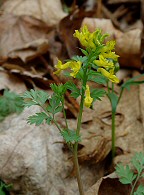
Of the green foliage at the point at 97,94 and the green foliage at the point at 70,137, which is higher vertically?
the green foliage at the point at 97,94

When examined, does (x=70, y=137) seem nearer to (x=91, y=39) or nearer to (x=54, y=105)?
(x=54, y=105)

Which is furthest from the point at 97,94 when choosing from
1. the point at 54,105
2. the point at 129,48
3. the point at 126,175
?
the point at 129,48

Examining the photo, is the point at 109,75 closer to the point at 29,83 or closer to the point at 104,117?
the point at 104,117

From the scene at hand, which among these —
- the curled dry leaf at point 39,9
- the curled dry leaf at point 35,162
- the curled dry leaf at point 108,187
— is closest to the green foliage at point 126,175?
the curled dry leaf at point 108,187

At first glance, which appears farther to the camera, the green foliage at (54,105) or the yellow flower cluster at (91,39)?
the green foliage at (54,105)

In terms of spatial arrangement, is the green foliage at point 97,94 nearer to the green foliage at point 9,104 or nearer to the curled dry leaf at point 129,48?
the green foliage at point 9,104

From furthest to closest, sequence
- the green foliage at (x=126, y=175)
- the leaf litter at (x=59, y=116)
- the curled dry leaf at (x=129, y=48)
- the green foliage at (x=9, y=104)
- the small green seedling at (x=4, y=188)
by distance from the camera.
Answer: the curled dry leaf at (x=129, y=48)
the green foliage at (x=9, y=104)
the leaf litter at (x=59, y=116)
the small green seedling at (x=4, y=188)
the green foliage at (x=126, y=175)
